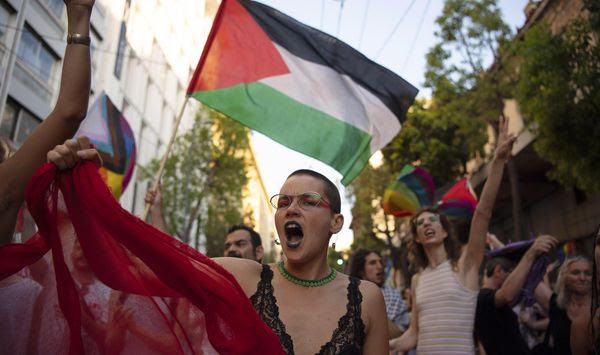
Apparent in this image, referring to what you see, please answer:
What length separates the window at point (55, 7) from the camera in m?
17.1

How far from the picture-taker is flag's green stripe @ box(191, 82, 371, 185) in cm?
533

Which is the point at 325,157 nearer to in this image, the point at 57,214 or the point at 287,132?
the point at 287,132

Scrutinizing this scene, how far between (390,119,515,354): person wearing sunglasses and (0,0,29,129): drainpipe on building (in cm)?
1450

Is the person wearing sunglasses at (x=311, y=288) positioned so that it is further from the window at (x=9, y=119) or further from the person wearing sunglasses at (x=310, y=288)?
the window at (x=9, y=119)

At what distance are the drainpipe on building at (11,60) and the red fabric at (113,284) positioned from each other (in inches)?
595

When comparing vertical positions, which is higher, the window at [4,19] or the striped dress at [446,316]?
the window at [4,19]

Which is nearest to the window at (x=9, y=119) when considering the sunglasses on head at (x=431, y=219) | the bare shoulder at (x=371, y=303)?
the sunglasses on head at (x=431, y=219)

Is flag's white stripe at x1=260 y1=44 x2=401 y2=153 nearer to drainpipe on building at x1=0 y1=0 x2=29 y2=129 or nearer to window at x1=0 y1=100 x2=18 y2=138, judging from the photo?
drainpipe on building at x1=0 y1=0 x2=29 y2=129

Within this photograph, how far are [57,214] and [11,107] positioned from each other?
53.4ft

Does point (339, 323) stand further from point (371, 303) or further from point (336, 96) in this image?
point (336, 96)

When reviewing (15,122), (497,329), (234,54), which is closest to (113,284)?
(497,329)

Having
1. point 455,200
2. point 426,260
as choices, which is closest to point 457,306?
point 426,260

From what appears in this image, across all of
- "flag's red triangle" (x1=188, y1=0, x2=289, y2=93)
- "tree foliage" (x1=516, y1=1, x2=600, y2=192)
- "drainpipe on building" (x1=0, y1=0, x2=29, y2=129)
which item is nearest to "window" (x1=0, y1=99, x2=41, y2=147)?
"drainpipe on building" (x1=0, y1=0, x2=29, y2=129)

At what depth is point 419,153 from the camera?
26.3m
